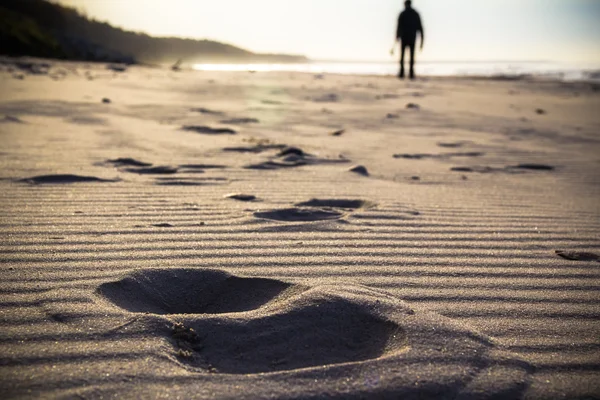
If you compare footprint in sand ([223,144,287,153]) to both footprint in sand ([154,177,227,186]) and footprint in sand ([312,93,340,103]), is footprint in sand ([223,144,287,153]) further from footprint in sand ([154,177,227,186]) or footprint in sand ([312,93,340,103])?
footprint in sand ([312,93,340,103])

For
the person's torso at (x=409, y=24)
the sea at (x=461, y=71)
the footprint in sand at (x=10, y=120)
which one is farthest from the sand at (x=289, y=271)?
the sea at (x=461, y=71)

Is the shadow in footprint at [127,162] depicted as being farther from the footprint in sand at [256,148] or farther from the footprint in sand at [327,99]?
the footprint in sand at [327,99]

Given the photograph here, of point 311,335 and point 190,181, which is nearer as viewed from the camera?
point 311,335

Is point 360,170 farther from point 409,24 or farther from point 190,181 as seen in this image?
point 409,24

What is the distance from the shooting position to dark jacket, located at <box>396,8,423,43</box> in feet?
42.8

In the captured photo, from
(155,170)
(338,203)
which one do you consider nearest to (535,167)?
(338,203)

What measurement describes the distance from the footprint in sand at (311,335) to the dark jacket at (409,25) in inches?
493

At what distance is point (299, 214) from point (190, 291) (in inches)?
37.6

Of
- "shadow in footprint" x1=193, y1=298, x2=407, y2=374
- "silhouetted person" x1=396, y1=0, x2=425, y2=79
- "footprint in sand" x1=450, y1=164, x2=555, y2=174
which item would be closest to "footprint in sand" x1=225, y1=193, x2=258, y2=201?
"shadow in footprint" x1=193, y1=298, x2=407, y2=374

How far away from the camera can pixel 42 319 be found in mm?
1384

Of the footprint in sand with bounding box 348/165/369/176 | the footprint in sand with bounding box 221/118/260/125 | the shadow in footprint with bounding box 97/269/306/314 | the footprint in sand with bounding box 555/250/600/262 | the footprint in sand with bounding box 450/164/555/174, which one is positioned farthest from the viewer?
the footprint in sand with bounding box 221/118/260/125

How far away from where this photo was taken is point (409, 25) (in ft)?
43.0

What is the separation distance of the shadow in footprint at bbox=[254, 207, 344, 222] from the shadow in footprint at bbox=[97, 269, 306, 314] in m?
0.74

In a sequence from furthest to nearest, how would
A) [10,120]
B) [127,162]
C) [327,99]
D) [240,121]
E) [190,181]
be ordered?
[327,99], [240,121], [10,120], [127,162], [190,181]
